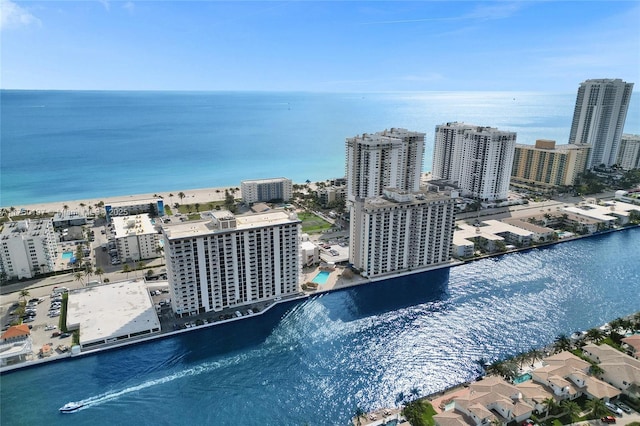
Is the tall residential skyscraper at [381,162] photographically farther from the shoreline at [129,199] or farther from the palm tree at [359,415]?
the palm tree at [359,415]

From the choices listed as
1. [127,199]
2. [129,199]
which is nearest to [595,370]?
[129,199]

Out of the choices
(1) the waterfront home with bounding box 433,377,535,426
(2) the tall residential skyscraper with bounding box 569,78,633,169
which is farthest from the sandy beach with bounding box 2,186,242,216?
(2) the tall residential skyscraper with bounding box 569,78,633,169

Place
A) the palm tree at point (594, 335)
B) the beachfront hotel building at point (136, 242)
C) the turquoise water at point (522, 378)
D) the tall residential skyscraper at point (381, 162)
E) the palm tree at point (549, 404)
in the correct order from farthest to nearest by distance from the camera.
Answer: the tall residential skyscraper at point (381, 162) < the beachfront hotel building at point (136, 242) < the palm tree at point (594, 335) < the turquoise water at point (522, 378) < the palm tree at point (549, 404)

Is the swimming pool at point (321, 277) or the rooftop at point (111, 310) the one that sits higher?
the rooftop at point (111, 310)

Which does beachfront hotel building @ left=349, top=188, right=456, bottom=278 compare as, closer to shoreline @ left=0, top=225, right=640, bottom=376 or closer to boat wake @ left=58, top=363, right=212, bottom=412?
shoreline @ left=0, top=225, right=640, bottom=376

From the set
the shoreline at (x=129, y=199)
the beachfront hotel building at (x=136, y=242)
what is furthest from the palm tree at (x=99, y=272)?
the shoreline at (x=129, y=199)

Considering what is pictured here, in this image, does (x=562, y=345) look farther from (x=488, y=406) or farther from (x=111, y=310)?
(x=111, y=310)
